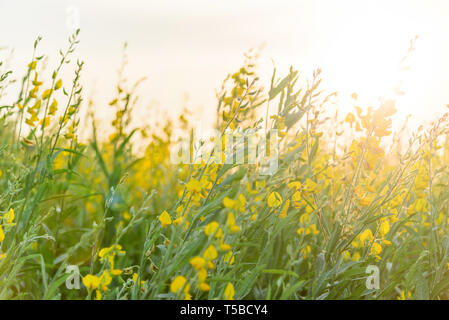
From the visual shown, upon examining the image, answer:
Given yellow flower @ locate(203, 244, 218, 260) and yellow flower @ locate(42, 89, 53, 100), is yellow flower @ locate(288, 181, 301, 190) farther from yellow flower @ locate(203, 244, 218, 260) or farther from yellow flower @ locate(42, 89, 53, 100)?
yellow flower @ locate(42, 89, 53, 100)

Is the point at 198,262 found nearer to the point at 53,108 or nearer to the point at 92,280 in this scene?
the point at 92,280

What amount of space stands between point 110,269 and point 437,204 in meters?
1.14

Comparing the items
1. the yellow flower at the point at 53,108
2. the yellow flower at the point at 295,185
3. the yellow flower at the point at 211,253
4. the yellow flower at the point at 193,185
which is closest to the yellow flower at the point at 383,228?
the yellow flower at the point at 295,185

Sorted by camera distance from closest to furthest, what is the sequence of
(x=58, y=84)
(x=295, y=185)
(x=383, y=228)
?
1. (x=295, y=185)
2. (x=383, y=228)
3. (x=58, y=84)

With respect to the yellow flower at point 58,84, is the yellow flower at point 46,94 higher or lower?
lower

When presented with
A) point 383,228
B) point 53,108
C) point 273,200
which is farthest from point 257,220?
point 53,108

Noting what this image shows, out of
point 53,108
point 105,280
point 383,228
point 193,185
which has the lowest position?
point 105,280

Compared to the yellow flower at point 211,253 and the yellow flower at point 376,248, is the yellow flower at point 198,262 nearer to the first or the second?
the yellow flower at point 211,253

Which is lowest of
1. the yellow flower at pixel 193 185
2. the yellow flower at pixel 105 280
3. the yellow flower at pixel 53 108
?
the yellow flower at pixel 105 280

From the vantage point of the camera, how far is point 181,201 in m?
1.22

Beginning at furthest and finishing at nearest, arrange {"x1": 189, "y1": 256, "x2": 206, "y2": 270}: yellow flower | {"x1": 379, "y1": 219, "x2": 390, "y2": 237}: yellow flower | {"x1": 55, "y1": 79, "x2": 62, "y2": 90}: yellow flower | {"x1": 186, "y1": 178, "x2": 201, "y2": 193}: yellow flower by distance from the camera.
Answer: {"x1": 55, "y1": 79, "x2": 62, "y2": 90}: yellow flower < {"x1": 379, "y1": 219, "x2": 390, "y2": 237}: yellow flower < {"x1": 186, "y1": 178, "x2": 201, "y2": 193}: yellow flower < {"x1": 189, "y1": 256, "x2": 206, "y2": 270}: yellow flower

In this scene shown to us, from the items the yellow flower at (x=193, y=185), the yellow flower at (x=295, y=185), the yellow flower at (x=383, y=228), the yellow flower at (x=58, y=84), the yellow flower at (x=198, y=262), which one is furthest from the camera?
the yellow flower at (x=58, y=84)
